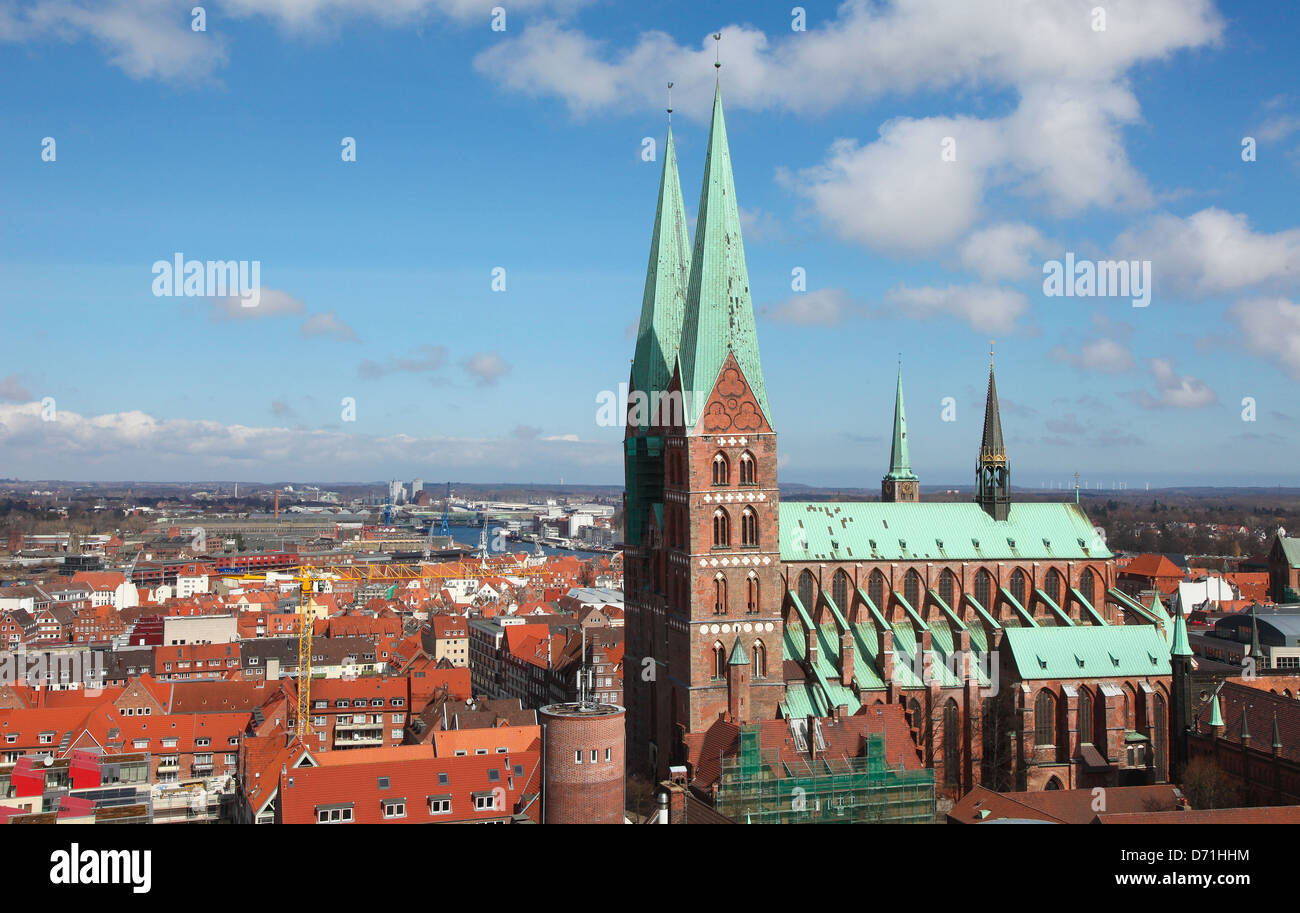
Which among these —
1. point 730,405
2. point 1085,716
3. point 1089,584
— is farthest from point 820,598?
point 1089,584

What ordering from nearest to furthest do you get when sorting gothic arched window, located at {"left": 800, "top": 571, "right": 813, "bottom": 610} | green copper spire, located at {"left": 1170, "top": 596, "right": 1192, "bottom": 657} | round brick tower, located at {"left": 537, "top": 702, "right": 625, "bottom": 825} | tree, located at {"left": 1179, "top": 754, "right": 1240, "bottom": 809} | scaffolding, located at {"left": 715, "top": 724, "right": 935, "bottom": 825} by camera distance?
1. round brick tower, located at {"left": 537, "top": 702, "right": 625, "bottom": 825}
2. scaffolding, located at {"left": 715, "top": 724, "right": 935, "bottom": 825}
3. tree, located at {"left": 1179, "top": 754, "right": 1240, "bottom": 809}
4. green copper spire, located at {"left": 1170, "top": 596, "right": 1192, "bottom": 657}
5. gothic arched window, located at {"left": 800, "top": 571, "right": 813, "bottom": 610}

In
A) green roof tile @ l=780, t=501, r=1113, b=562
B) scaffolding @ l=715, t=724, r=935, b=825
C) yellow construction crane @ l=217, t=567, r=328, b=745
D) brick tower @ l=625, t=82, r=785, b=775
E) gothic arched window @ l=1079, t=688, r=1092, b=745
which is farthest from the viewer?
yellow construction crane @ l=217, t=567, r=328, b=745

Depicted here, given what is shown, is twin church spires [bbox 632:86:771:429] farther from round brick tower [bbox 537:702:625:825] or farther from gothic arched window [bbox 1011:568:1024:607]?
gothic arched window [bbox 1011:568:1024:607]

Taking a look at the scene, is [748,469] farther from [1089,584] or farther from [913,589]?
[1089,584]

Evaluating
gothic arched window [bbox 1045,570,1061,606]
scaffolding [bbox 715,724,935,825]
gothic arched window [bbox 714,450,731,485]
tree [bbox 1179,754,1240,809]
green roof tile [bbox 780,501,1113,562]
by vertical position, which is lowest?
tree [bbox 1179,754,1240,809]

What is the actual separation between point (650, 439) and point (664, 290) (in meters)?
7.73

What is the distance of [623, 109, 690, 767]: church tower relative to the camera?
61.8 m

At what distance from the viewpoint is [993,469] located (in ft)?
232

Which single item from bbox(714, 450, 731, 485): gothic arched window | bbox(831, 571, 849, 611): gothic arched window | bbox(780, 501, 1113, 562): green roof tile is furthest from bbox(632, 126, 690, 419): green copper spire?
bbox(831, 571, 849, 611): gothic arched window

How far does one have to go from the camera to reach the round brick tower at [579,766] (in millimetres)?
43094

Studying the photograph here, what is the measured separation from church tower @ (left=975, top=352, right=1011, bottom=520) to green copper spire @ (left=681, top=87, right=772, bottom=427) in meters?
19.4

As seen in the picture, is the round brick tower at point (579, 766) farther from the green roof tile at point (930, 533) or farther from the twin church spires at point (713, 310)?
the green roof tile at point (930, 533)

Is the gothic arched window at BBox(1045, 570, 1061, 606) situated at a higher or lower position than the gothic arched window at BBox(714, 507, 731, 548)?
lower
